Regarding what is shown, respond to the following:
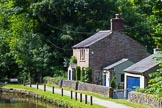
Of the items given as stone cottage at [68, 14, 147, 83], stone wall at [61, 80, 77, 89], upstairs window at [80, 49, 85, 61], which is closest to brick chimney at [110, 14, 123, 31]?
stone cottage at [68, 14, 147, 83]

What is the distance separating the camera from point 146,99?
33.9m

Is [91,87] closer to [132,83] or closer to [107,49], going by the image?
[132,83]

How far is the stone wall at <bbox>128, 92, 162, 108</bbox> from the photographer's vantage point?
31.8 m

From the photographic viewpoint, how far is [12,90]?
A: 56.7m

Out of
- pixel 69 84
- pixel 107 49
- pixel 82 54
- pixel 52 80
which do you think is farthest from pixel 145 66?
pixel 52 80

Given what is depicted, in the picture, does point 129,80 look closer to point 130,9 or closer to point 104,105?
point 104,105

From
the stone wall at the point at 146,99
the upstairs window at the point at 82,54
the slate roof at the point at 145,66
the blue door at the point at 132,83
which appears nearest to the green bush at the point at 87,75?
the upstairs window at the point at 82,54

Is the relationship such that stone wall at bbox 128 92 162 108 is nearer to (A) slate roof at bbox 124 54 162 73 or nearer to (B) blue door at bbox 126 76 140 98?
(A) slate roof at bbox 124 54 162 73

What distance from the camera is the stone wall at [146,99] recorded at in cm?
3178

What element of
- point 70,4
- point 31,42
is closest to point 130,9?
point 70,4

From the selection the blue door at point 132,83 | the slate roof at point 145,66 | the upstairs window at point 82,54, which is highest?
the upstairs window at point 82,54

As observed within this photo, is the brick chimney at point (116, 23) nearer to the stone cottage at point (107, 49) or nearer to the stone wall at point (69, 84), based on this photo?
the stone cottage at point (107, 49)

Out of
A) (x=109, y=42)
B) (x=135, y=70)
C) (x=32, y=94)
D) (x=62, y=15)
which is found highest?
(x=62, y=15)

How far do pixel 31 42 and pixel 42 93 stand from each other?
89.6 ft
